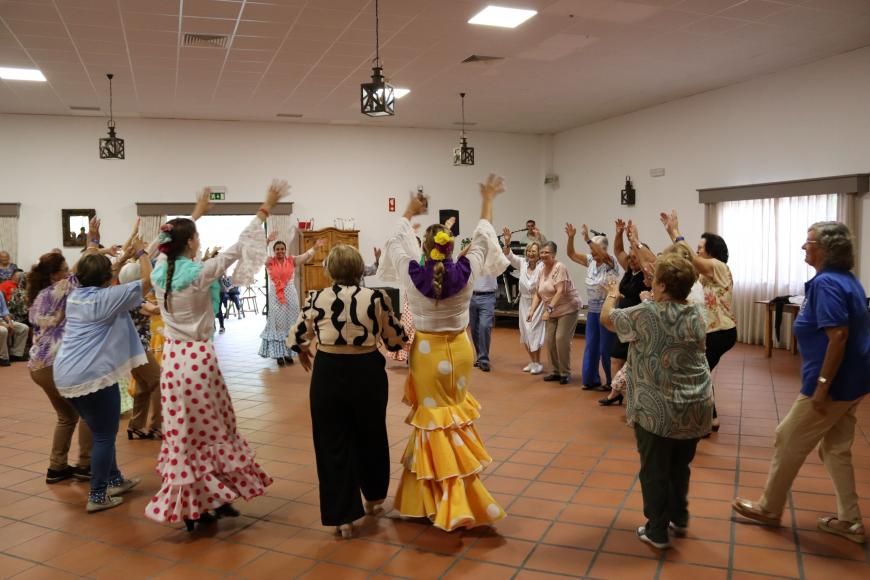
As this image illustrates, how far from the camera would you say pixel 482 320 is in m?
7.59

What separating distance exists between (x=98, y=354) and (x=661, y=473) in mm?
2981

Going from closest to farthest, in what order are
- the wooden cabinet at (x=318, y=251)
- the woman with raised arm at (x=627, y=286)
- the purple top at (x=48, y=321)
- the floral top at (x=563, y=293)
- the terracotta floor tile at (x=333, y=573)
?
1. the terracotta floor tile at (x=333, y=573)
2. the purple top at (x=48, y=321)
3. the woman with raised arm at (x=627, y=286)
4. the floral top at (x=563, y=293)
5. the wooden cabinet at (x=318, y=251)

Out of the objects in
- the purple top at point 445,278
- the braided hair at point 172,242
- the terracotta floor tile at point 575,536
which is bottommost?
the terracotta floor tile at point 575,536

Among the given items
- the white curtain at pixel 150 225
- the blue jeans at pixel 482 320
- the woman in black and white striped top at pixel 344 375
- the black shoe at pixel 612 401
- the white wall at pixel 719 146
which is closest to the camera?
the woman in black and white striped top at pixel 344 375

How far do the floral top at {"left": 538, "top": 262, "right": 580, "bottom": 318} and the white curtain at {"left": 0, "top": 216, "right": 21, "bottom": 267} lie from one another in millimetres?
8967

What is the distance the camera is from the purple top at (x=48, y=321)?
393 centimetres

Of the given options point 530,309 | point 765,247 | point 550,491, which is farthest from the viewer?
point 765,247

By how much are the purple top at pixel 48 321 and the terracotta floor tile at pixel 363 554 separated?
2.22 m

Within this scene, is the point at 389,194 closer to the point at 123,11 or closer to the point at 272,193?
the point at 123,11

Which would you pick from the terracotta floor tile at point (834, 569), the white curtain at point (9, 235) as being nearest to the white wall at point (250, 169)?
the white curtain at point (9, 235)

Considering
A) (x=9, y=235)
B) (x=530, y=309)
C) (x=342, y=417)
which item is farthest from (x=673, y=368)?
(x=9, y=235)

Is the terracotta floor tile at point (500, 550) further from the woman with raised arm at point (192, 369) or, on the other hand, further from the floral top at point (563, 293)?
the floral top at point (563, 293)

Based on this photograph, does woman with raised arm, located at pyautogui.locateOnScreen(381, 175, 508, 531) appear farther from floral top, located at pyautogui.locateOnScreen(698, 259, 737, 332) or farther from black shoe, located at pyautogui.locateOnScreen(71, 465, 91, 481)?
black shoe, located at pyautogui.locateOnScreen(71, 465, 91, 481)

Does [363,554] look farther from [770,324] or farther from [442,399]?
[770,324]
